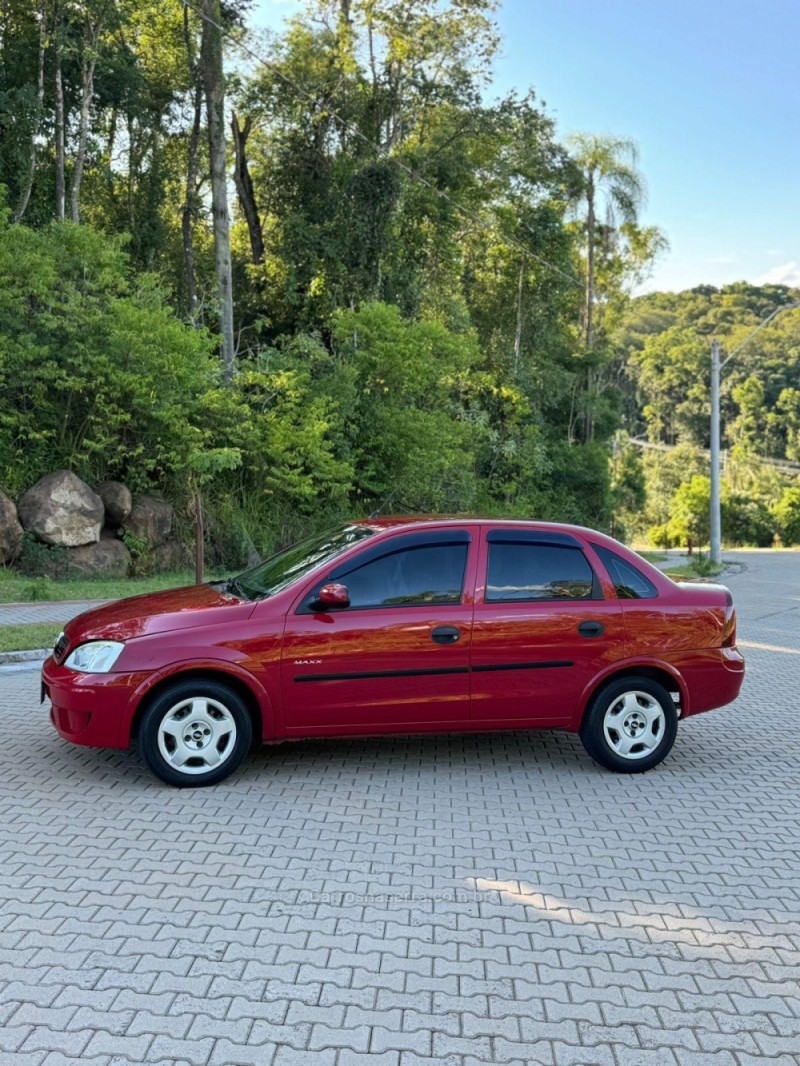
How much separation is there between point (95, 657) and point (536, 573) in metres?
2.86

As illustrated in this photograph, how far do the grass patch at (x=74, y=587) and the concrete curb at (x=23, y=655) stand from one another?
3.85 meters

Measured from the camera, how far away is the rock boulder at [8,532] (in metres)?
15.4

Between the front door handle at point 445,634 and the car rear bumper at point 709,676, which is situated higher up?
the front door handle at point 445,634

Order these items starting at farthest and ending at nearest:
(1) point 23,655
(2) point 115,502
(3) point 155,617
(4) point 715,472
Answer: (4) point 715,472
(2) point 115,502
(1) point 23,655
(3) point 155,617

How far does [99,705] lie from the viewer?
5.44 m

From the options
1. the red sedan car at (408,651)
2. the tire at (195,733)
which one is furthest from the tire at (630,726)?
the tire at (195,733)

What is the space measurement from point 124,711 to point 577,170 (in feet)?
128

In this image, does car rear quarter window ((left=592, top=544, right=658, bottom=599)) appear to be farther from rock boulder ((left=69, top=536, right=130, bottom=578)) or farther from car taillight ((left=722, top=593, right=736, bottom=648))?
rock boulder ((left=69, top=536, right=130, bottom=578))

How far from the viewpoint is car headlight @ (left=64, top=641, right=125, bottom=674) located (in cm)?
547

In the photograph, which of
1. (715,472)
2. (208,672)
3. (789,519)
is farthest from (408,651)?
(789,519)

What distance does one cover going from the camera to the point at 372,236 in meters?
26.4

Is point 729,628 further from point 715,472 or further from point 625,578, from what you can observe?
point 715,472

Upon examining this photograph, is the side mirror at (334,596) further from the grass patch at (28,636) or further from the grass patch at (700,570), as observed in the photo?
the grass patch at (700,570)

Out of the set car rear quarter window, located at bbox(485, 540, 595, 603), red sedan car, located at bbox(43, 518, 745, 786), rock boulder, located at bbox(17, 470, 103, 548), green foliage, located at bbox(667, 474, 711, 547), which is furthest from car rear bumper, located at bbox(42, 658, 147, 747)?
green foliage, located at bbox(667, 474, 711, 547)
